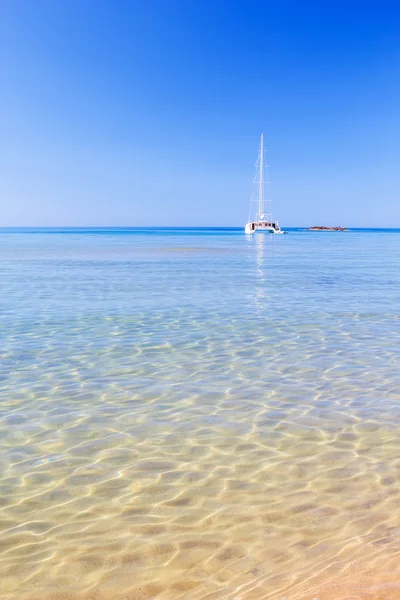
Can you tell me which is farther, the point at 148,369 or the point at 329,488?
the point at 148,369

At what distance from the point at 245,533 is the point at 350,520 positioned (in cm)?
86

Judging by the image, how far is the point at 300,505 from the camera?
4578 millimetres

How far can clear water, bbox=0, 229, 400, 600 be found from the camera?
3.74m

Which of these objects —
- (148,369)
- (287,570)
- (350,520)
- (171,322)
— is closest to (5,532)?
(287,570)

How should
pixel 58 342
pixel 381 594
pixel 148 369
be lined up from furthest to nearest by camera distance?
pixel 58 342
pixel 148 369
pixel 381 594

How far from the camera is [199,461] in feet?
17.9

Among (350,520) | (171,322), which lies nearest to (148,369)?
(171,322)

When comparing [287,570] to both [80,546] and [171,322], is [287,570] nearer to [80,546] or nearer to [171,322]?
[80,546]

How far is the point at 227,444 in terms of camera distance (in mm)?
5879

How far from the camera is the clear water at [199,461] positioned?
12.3 feet

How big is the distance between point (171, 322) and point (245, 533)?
8.52m

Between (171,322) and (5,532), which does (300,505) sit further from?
(171,322)

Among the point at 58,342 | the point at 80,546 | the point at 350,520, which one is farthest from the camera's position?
the point at 58,342

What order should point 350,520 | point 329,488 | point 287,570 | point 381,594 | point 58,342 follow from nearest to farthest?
point 381,594 < point 287,570 < point 350,520 < point 329,488 < point 58,342
